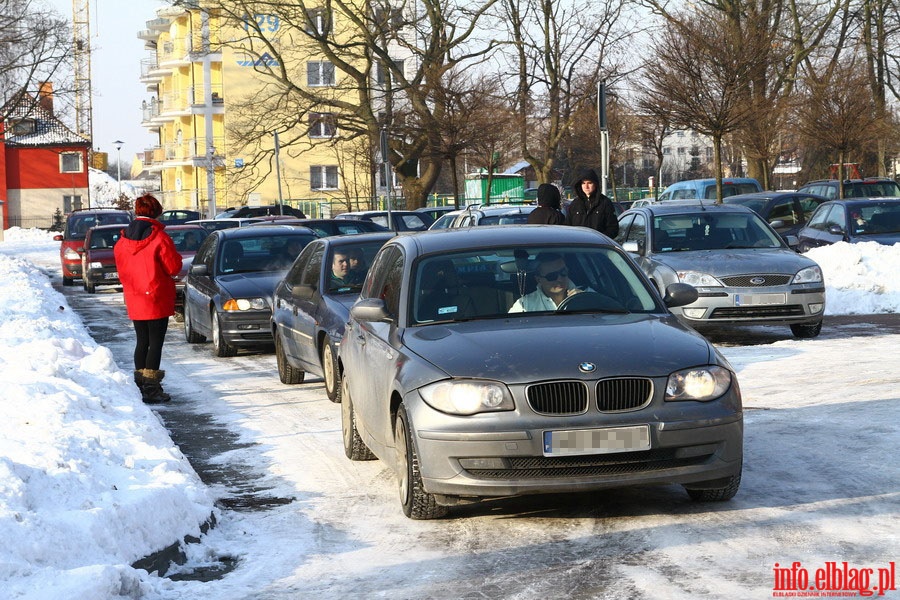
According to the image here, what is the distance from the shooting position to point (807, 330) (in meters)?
15.5

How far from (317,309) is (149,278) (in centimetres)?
155

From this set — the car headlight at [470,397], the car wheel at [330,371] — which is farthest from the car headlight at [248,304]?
the car headlight at [470,397]

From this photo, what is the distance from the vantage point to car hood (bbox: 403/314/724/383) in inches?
259

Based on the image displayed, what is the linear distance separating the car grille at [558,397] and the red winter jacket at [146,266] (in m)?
6.27

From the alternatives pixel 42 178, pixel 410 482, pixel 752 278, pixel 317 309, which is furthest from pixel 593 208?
→ pixel 42 178

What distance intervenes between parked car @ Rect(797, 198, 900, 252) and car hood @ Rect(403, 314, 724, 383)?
15.6m

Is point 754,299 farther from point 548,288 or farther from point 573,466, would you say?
Result: point 573,466

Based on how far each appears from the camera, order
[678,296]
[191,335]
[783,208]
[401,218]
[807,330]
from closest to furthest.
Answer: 1. [678,296]
2. [807,330]
3. [191,335]
4. [783,208]
5. [401,218]

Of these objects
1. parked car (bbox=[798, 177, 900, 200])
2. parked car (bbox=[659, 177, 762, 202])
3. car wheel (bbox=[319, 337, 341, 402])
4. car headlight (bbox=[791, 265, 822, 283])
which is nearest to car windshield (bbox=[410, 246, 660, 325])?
car wheel (bbox=[319, 337, 341, 402])

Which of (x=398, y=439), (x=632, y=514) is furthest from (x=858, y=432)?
(x=398, y=439)

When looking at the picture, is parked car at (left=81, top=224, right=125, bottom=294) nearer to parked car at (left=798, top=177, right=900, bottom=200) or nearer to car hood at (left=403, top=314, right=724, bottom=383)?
parked car at (left=798, top=177, right=900, bottom=200)

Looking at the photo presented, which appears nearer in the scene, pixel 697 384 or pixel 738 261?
pixel 697 384

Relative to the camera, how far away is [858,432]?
894cm

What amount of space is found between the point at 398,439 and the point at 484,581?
1563mm
